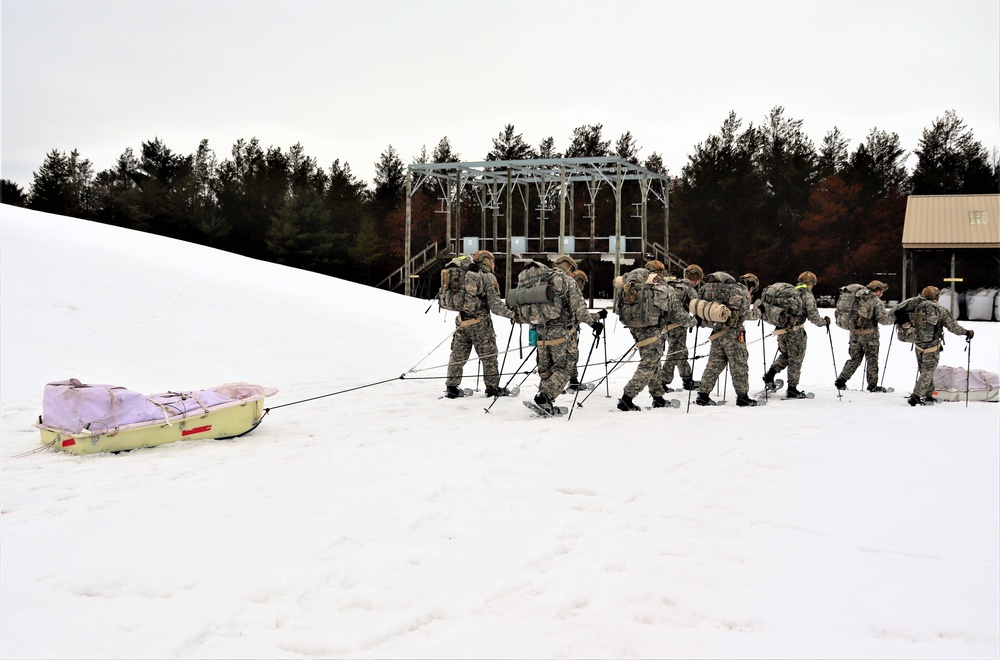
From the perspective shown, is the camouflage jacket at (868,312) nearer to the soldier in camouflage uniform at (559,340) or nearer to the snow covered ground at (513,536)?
the snow covered ground at (513,536)

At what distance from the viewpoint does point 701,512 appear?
18.7ft

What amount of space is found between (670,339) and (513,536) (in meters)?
8.07

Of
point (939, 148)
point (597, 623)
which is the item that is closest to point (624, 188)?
point (939, 148)

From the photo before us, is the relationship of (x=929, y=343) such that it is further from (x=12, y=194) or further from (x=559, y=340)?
(x=12, y=194)

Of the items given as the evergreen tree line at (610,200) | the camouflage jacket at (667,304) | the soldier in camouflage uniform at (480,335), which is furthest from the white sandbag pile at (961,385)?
the evergreen tree line at (610,200)

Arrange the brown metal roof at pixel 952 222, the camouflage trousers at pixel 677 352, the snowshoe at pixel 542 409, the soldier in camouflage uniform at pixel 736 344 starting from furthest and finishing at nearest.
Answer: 1. the brown metal roof at pixel 952 222
2. the camouflage trousers at pixel 677 352
3. the soldier in camouflage uniform at pixel 736 344
4. the snowshoe at pixel 542 409

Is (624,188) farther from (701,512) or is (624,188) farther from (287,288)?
(701,512)

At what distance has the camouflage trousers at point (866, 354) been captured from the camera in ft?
42.3

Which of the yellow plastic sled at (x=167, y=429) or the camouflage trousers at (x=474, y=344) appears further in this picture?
the camouflage trousers at (x=474, y=344)

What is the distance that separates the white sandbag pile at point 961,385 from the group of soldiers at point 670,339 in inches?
Answer: 18.1

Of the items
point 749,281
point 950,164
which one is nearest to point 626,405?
point 749,281

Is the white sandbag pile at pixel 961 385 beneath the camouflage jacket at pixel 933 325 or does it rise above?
beneath

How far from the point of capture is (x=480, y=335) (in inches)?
435

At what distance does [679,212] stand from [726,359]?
3572 centimetres
